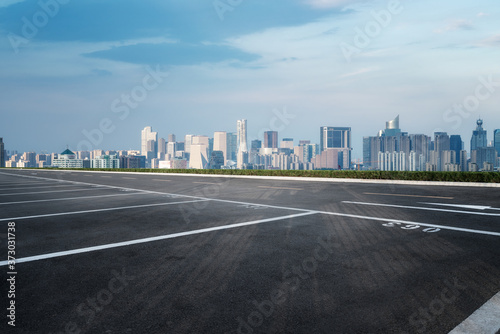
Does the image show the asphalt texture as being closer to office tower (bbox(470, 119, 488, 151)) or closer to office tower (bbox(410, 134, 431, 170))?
office tower (bbox(410, 134, 431, 170))

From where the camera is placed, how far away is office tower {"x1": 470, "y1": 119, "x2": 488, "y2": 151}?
537 feet

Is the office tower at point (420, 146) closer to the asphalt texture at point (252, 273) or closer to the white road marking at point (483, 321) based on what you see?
the asphalt texture at point (252, 273)

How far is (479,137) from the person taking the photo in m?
169

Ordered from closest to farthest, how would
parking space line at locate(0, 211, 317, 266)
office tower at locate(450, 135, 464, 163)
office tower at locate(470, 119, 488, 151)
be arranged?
parking space line at locate(0, 211, 317, 266), office tower at locate(470, 119, 488, 151), office tower at locate(450, 135, 464, 163)

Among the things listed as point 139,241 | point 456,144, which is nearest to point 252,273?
point 139,241

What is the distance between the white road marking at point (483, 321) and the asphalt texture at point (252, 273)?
69 mm

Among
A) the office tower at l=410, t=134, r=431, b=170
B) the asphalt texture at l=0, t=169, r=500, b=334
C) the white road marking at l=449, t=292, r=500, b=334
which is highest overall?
the office tower at l=410, t=134, r=431, b=170

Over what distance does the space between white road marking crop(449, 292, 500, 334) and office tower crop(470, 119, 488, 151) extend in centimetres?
18669

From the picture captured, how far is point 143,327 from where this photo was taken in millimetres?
3330

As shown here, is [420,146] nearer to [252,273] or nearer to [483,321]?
[252,273]

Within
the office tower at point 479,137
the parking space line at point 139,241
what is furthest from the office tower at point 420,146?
the parking space line at point 139,241

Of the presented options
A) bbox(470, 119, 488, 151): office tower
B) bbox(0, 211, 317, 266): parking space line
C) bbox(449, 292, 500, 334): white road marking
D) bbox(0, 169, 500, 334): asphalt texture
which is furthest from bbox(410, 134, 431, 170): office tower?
bbox(449, 292, 500, 334): white road marking

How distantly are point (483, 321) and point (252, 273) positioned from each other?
2.69 meters

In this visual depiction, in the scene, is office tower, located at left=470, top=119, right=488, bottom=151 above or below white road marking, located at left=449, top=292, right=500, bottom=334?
above
